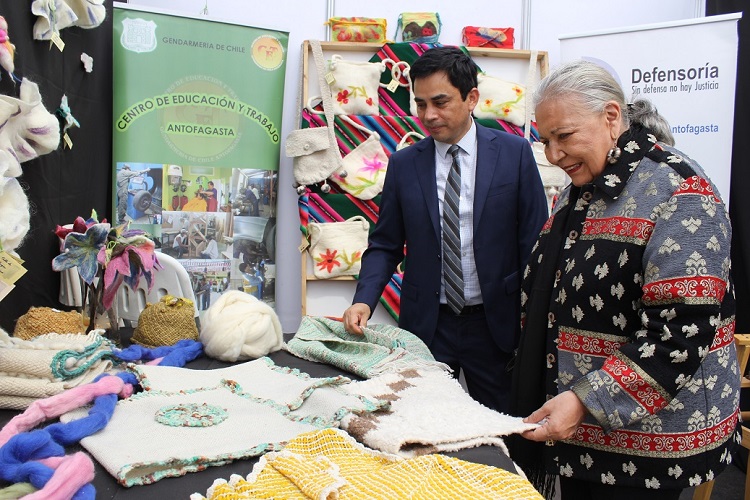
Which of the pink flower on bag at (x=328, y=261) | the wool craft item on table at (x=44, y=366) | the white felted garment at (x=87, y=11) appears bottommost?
the wool craft item on table at (x=44, y=366)

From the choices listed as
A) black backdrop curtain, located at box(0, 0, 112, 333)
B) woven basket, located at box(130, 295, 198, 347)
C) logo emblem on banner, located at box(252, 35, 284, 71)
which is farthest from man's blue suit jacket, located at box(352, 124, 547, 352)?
logo emblem on banner, located at box(252, 35, 284, 71)

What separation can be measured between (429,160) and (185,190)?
157 centimetres

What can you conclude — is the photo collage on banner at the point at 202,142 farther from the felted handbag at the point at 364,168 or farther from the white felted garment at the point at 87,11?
the white felted garment at the point at 87,11

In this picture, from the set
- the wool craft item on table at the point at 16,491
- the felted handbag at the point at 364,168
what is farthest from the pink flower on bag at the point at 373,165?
the wool craft item on table at the point at 16,491

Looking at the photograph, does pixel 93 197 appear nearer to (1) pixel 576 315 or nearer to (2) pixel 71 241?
(2) pixel 71 241

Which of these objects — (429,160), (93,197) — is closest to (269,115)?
(93,197)

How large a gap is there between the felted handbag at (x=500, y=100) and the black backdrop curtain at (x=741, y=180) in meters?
1.16

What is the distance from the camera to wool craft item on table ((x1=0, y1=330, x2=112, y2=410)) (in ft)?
4.09

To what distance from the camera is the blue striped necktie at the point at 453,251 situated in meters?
2.08

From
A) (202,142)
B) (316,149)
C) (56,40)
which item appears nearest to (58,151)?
(56,40)

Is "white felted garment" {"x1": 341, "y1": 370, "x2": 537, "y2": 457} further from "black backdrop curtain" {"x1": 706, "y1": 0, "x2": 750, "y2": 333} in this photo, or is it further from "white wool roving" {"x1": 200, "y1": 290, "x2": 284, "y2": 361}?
"black backdrop curtain" {"x1": 706, "y1": 0, "x2": 750, "y2": 333}

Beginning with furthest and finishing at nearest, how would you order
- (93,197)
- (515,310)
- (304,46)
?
(304,46), (93,197), (515,310)

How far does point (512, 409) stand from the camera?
1604 millimetres

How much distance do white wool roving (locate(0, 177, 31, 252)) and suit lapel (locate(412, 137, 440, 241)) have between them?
117 centimetres
